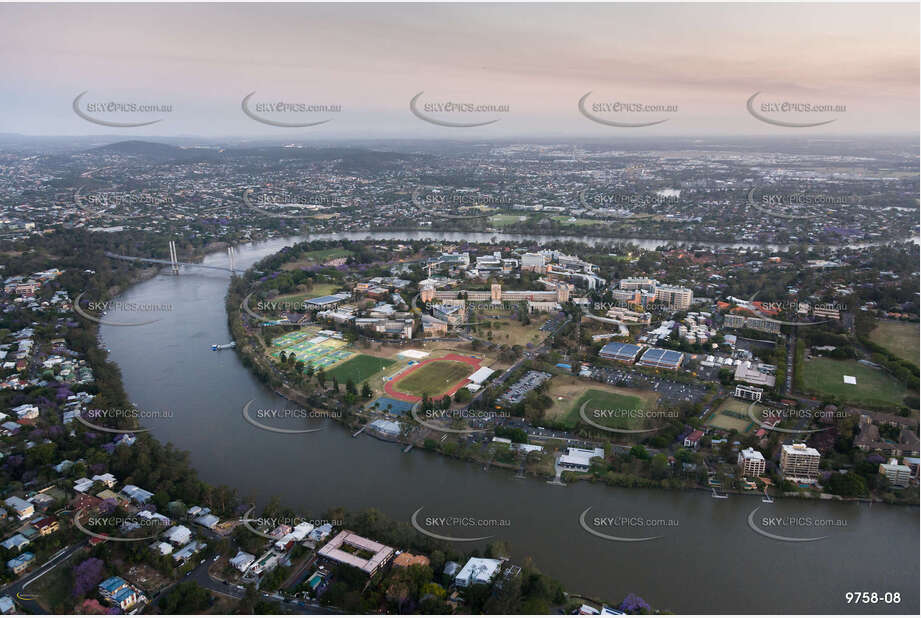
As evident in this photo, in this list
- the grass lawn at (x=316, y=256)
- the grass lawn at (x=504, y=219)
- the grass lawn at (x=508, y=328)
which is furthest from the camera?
the grass lawn at (x=504, y=219)

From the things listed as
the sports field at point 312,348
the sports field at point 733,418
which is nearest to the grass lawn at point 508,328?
the sports field at point 312,348

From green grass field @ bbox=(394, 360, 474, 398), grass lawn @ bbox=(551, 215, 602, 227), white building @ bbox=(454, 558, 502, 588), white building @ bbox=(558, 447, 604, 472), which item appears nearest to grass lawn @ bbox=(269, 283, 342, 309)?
green grass field @ bbox=(394, 360, 474, 398)

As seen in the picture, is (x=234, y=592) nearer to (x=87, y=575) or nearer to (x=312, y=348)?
(x=87, y=575)

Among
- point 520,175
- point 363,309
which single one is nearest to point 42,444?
point 363,309

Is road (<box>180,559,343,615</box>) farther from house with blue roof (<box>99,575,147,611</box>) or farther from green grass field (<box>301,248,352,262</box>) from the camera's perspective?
green grass field (<box>301,248,352,262</box>)

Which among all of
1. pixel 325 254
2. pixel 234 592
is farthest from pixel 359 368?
pixel 325 254

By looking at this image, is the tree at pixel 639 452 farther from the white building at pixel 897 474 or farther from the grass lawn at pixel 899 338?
the grass lawn at pixel 899 338

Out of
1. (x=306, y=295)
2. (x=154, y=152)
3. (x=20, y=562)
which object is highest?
(x=154, y=152)
